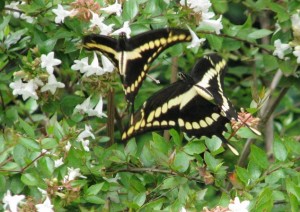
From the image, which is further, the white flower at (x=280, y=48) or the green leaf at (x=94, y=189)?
the white flower at (x=280, y=48)

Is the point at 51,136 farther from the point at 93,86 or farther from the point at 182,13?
the point at 182,13

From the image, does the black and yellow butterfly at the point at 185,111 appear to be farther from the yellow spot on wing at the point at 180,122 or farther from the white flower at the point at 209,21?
the white flower at the point at 209,21

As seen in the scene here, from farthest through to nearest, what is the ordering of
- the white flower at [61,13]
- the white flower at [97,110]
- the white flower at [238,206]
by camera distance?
the white flower at [97,110] < the white flower at [61,13] < the white flower at [238,206]

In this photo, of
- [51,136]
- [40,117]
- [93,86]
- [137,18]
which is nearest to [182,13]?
[137,18]

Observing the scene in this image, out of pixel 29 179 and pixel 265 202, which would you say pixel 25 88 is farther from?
pixel 265 202

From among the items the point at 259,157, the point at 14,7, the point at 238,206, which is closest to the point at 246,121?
the point at 259,157

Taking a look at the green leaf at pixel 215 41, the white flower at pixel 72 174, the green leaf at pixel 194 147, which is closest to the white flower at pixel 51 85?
the white flower at pixel 72 174
